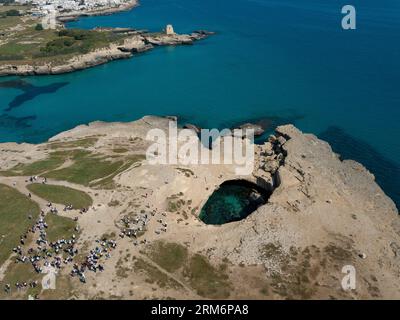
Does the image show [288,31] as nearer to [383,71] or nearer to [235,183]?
[383,71]

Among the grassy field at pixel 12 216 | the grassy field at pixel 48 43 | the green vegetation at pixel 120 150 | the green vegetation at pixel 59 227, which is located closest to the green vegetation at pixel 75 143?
the green vegetation at pixel 120 150

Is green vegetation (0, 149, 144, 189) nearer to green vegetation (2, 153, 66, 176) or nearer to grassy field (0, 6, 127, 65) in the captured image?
green vegetation (2, 153, 66, 176)

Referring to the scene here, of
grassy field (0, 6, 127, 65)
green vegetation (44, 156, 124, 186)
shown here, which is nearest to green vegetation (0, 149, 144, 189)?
green vegetation (44, 156, 124, 186)

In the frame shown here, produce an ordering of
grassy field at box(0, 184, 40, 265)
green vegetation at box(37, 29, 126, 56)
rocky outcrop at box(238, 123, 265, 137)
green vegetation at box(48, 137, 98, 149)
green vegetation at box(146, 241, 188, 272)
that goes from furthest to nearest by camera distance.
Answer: green vegetation at box(37, 29, 126, 56) → rocky outcrop at box(238, 123, 265, 137) → green vegetation at box(48, 137, 98, 149) → grassy field at box(0, 184, 40, 265) → green vegetation at box(146, 241, 188, 272)

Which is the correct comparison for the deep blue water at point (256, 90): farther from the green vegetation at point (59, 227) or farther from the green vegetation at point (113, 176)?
the green vegetation at point (59, 227)

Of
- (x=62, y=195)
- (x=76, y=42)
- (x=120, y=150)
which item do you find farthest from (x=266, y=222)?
(x=76, y=42)
